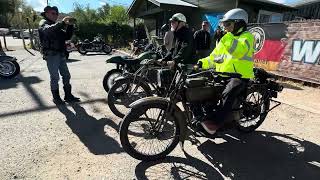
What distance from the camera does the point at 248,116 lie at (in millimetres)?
4441

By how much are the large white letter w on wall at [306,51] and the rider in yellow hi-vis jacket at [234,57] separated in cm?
503

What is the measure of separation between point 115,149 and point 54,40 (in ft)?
9.78

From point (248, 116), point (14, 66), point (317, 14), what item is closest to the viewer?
point (248, 116)

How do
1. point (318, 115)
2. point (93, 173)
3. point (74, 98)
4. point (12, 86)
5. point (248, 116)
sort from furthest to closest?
point (12, 86) → point (74, 98) → point (318, 115) → point (248, 116) → point (93, 173)

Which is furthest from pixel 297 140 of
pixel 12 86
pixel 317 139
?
pixel 12 86

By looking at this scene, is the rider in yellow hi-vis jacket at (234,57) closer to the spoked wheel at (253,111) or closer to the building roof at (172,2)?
the spoked wheel at (253,111)

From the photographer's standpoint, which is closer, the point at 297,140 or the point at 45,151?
the point at 45,151

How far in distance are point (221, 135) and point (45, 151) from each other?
2686 mm

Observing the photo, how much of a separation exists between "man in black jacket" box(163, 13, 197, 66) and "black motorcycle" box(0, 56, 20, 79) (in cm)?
592

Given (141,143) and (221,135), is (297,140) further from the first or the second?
(141,143)

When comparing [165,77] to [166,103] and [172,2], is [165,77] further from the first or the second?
[172,2]

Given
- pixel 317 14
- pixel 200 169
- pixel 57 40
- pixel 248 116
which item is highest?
pixel 317 14

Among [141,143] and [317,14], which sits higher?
[317,14]

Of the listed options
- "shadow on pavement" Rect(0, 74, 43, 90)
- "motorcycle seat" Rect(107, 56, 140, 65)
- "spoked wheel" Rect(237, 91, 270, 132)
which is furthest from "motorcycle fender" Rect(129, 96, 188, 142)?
"shadow on pavement" Rect(0, 74, 43, 90)
